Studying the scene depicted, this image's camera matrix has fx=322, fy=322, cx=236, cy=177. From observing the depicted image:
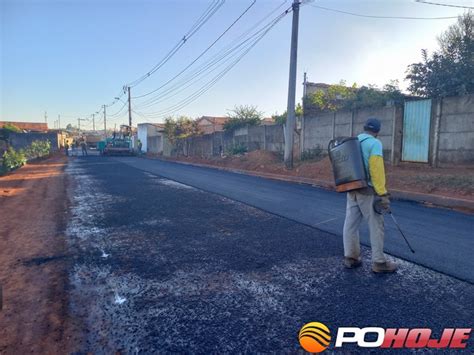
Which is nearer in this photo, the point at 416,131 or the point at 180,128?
the point at 416,131

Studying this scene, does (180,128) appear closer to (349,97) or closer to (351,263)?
(349,97)

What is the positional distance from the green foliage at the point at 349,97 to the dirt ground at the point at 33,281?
16.1m

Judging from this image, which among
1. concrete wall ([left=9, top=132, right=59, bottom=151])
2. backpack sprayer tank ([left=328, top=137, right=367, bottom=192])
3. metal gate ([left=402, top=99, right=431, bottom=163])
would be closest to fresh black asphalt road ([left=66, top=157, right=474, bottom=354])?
backpack sprayer tank ([left=328, top=137, right=367, bottom=192])

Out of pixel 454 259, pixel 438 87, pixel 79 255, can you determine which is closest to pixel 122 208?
pixel 79 255

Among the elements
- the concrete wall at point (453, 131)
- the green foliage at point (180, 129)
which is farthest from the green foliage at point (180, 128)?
the concrete wall at point (453, 131)

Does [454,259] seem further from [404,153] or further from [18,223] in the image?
[404,153]

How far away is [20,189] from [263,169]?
10.8 m

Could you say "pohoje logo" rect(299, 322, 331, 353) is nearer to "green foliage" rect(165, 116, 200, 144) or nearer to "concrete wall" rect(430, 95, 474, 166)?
"concrete wall" rect(430, 95, 474, 166)

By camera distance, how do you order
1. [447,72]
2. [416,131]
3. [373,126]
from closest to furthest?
[373,126]
[416,131]
[447,72]

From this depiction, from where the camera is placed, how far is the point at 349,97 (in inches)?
881

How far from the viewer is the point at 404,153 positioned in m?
12.3

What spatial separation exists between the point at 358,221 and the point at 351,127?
11453 millimetres

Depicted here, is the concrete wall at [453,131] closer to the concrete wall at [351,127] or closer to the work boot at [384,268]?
the concrete wall at [351,127]

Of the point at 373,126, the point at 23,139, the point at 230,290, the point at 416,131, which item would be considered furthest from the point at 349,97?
the point at 23,139
